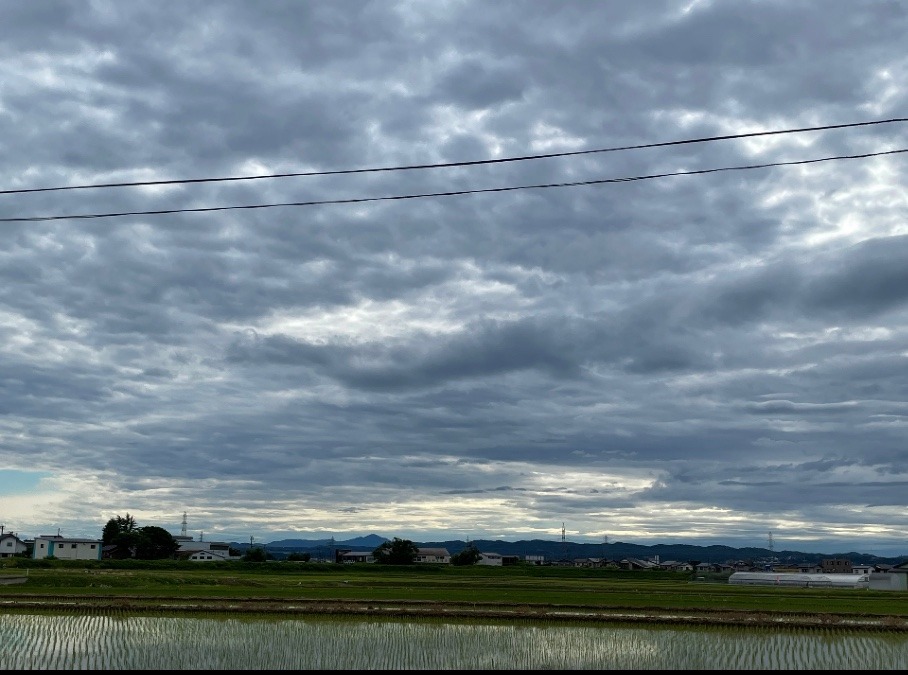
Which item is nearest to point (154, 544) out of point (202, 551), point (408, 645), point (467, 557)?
point (202, 551)

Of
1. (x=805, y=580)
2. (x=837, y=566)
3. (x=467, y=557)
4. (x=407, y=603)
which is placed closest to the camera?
(x=407, y=603)

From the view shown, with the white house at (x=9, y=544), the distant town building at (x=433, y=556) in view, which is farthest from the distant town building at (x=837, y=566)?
the white house at (x=9, y=544)

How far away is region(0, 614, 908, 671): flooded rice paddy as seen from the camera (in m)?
22.0

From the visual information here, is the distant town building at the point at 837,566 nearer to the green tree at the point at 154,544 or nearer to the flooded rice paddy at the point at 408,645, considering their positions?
the green tree at the point at 154,544

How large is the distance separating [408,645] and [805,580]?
7191cm

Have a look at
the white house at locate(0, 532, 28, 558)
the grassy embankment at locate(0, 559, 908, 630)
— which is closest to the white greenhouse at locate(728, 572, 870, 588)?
the grassy embankment at locate(0, 559, 908, 630)

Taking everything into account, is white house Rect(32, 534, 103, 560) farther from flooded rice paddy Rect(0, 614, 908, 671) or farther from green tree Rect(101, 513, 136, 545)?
flooded rice paddy Rect(0, 614, 908, 671)

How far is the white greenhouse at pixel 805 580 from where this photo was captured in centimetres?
8115

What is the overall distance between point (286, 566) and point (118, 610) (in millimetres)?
54024

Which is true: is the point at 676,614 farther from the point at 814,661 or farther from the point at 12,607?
the point at 12,607

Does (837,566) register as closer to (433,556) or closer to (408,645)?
(433,556)

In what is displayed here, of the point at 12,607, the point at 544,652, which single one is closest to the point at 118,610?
the point at 12,607

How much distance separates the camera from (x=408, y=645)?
25.6 meters

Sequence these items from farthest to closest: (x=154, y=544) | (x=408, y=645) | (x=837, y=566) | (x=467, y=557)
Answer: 1. (x=837, y=566)
2. (x=467, y=557)
3. (x=154, y=544)
4. (x=408, y=645)
